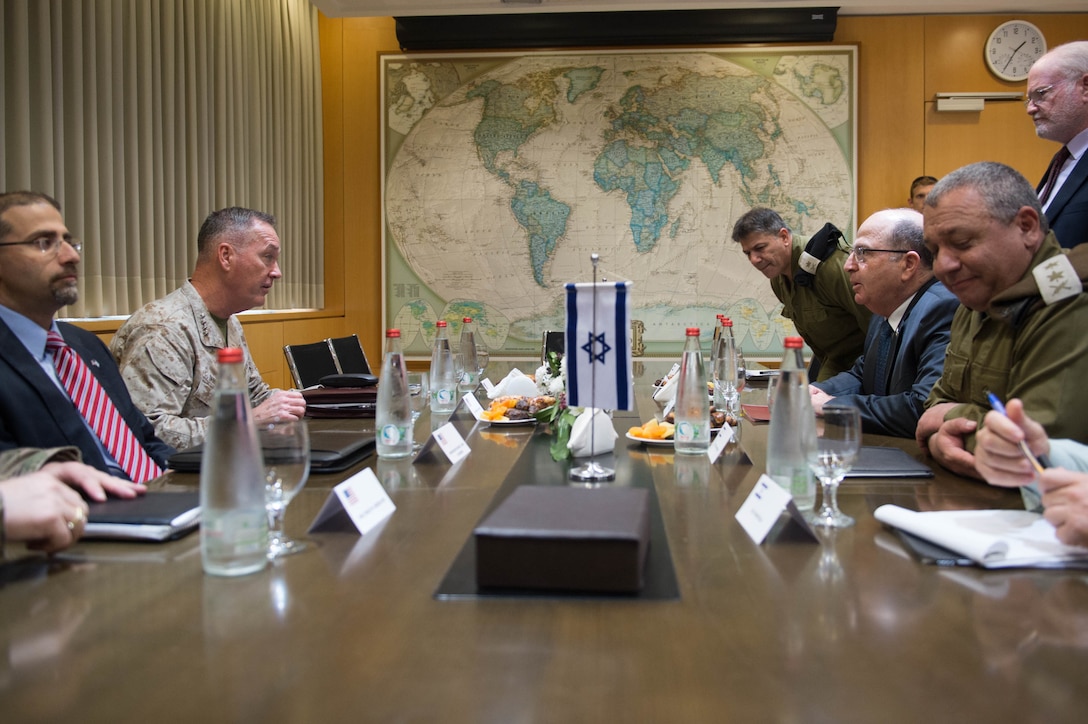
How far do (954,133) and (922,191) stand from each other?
23.9 inches

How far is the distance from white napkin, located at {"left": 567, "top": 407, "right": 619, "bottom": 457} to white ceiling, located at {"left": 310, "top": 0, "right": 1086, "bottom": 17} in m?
4.15

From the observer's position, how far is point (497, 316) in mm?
6141

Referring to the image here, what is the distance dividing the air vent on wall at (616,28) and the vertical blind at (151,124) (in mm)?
962

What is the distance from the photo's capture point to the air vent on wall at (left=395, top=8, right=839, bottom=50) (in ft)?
18.7

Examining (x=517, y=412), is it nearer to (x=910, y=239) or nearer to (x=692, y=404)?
(x=692, y=404)

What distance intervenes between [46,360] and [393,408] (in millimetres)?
902

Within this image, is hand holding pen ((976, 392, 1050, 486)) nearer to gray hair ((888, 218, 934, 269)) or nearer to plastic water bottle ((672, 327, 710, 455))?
plastic water bottle ((672, 327, 710, 455))

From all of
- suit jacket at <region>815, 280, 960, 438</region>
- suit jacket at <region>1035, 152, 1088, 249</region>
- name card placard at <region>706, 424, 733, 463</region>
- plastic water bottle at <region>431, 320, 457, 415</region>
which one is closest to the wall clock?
suit jacket at <region>1035, 152, 1088, 249</region>

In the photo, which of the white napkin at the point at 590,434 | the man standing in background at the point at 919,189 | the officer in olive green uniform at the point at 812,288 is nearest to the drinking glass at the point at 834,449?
the white napkin at the point at 590,434

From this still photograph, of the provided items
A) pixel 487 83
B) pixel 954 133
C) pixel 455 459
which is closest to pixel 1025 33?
pixel 954 133

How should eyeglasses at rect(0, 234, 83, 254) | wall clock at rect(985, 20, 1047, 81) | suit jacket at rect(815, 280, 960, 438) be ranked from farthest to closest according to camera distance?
A: wall clock at rect(985, 20, 1047, 81), suit jacket at rect(815, 280, 960, 438), eyeglasses at rect(0, 234, 83, 254)

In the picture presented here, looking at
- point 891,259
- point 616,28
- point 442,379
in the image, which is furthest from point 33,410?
point 616,28

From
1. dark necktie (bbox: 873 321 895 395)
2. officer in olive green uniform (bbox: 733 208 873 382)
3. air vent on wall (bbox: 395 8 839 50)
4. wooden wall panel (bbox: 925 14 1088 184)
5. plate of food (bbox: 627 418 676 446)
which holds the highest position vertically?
air vent on wall (bbox: 395 8 839 50)

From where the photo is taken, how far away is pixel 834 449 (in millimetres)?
1353
